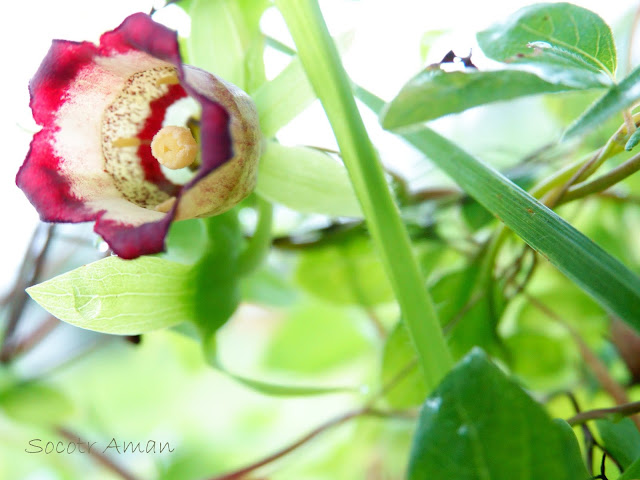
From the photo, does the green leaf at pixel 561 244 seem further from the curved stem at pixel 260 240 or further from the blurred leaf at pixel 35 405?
the blurred leaf at pixel 35 405

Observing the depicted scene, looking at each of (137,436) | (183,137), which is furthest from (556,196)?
(137,436)

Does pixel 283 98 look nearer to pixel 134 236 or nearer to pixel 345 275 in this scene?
pixel 134 236

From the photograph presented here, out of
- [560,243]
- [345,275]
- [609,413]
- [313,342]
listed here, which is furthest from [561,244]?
[313,342]

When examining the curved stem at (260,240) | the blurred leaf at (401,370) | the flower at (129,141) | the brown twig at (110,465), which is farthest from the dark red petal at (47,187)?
the brown twig at (110,465)

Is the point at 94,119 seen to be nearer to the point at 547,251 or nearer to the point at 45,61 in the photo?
the point at 45,61

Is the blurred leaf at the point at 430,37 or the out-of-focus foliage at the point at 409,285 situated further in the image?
the blurred leaf at the point at 430,37

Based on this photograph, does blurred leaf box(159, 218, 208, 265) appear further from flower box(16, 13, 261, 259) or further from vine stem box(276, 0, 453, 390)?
vine stem box(276, 0, 453, 390)

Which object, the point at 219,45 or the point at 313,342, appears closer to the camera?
the point at 219,45

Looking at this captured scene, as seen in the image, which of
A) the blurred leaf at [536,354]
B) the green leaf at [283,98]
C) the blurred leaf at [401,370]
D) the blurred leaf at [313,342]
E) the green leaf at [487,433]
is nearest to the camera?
the green leaf at [487,433]
